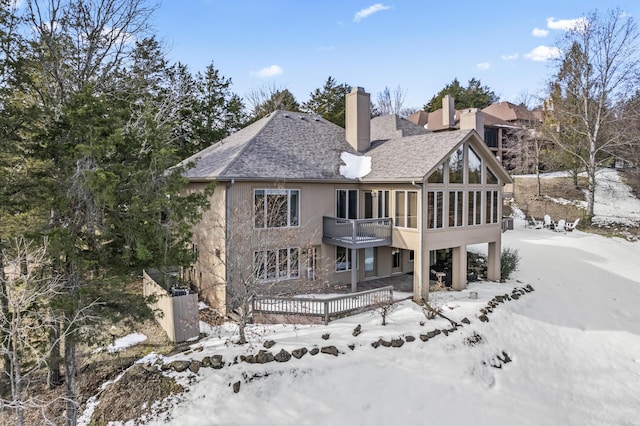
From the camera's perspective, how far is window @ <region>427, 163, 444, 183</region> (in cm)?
1531

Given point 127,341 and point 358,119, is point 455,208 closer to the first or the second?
point 358,119

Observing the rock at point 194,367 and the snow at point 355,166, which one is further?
the snow at point 355,166

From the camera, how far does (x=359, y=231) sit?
1605cm

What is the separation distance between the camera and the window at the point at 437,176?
50.2 ft

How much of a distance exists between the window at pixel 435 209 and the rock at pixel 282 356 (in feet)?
26.2

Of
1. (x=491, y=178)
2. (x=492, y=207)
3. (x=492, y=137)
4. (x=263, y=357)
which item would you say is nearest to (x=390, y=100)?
(x=492, y=137)

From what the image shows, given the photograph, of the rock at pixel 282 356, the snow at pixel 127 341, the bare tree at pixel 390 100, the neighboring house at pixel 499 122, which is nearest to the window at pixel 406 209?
the rock at pixel 282 356

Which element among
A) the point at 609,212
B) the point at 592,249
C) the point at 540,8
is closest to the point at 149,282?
the point at 540,8

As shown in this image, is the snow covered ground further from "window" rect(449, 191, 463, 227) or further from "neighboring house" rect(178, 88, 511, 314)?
"window" rect(449, 191, 463, 227)

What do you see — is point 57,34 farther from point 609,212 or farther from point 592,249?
point 609,212

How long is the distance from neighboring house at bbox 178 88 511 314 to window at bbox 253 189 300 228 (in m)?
0.04

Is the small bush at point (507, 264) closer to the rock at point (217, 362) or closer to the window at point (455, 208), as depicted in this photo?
the window at point (455, 208)

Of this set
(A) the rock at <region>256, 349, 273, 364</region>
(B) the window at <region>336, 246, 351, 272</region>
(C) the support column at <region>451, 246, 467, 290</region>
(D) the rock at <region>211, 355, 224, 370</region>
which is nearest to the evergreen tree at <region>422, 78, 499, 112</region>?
(C) the support column at <region>451, 246, 467, 290</region>

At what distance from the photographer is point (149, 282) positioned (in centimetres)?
1520
